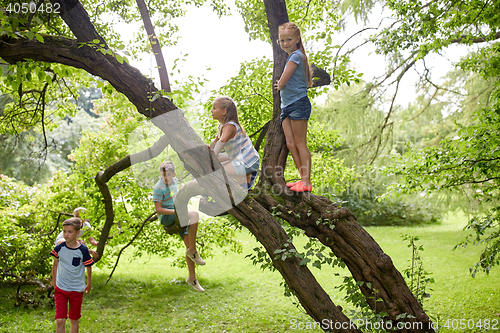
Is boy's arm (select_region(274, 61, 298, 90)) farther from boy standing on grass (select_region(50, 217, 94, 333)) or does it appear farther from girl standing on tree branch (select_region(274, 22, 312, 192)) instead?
boy standing on grass (select_region(50, 217, 94, 333))

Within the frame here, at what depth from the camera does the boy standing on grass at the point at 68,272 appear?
3643 millimetres

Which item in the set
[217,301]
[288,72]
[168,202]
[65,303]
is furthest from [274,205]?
[217,301]

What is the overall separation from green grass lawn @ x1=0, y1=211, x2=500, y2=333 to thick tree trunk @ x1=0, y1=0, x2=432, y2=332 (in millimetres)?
1570

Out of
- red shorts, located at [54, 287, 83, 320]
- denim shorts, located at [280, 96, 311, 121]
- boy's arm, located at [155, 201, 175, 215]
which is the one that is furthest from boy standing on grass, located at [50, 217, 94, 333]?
denim shorts, located at [280, 96, 311, 121]

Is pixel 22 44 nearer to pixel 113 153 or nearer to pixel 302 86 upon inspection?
pixel 302 86

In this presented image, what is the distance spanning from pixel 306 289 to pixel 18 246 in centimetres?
603

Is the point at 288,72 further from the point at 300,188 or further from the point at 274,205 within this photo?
the point at 274,205

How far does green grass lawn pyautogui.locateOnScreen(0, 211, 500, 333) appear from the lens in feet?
18.9

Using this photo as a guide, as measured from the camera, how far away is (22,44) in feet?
10.1

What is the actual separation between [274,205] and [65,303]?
249cm

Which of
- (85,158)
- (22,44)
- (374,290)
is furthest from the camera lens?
(85,158)

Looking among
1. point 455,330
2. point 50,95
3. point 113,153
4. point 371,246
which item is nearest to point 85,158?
point 113,153

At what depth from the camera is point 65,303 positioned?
145 inches

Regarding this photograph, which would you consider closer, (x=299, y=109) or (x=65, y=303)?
(x=299, y=109)
